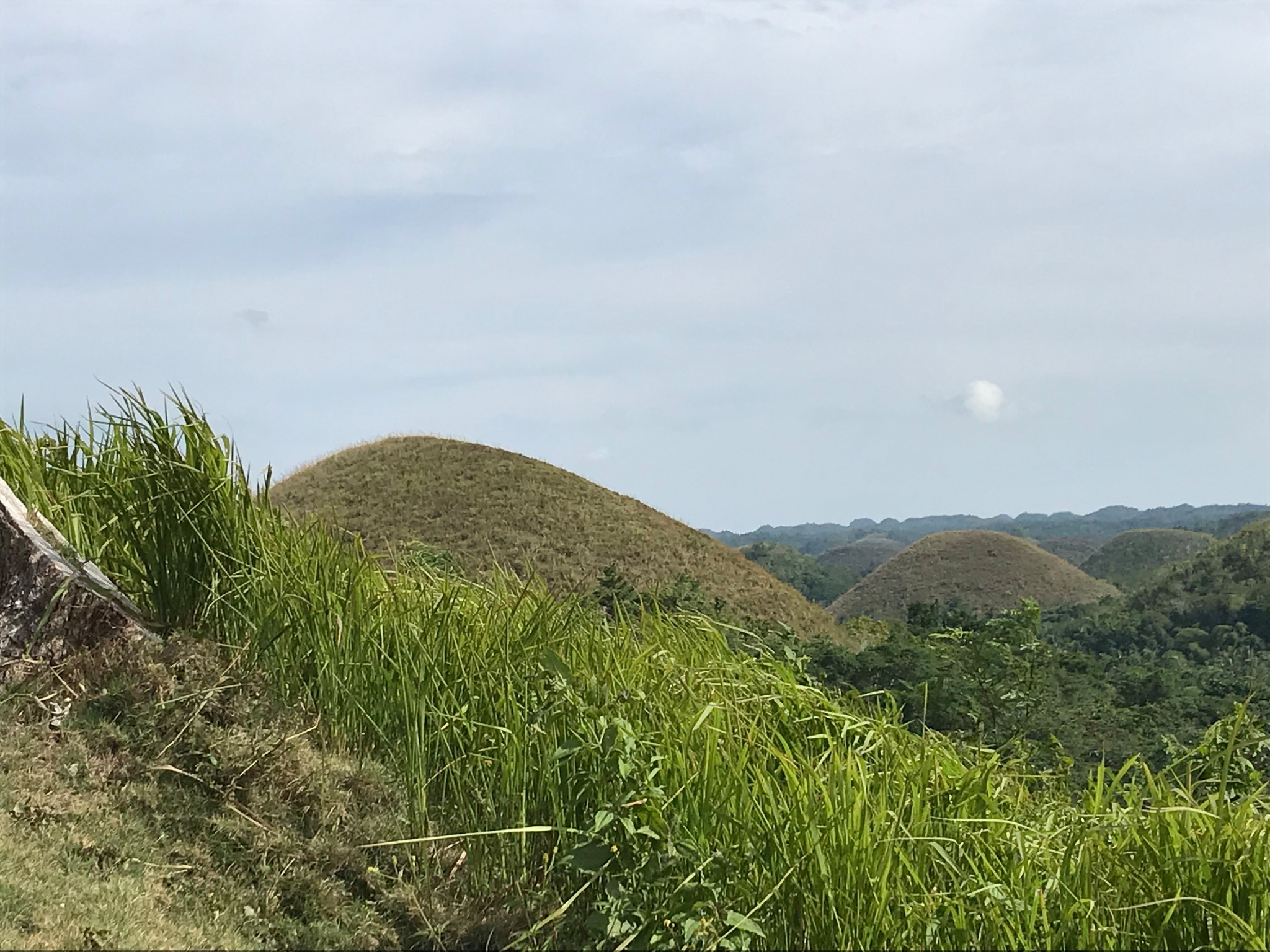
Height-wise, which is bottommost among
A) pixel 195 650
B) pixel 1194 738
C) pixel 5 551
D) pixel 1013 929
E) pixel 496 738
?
pixel 1194 738

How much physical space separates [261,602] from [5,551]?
1477 millimetres

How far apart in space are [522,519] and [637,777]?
82.4 ft

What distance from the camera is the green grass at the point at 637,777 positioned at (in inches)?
124

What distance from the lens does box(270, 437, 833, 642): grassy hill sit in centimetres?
2631

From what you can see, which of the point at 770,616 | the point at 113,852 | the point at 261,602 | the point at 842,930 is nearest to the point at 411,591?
the point at 261,602

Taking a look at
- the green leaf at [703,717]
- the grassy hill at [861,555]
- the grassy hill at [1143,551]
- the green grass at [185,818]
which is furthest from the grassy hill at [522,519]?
the grassy hill at [861,555]

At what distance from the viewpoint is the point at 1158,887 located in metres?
3.26

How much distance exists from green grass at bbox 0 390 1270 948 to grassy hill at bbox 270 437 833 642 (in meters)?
19.3

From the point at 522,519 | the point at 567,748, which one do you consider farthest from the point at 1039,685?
the point at 522,519

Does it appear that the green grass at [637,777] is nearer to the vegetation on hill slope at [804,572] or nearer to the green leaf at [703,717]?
the green leaf at [703,717]

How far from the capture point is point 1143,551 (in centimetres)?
7394

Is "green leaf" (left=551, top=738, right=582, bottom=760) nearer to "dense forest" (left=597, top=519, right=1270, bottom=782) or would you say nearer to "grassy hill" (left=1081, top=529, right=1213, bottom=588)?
"dense forest" (left=597, top=519, right=1270, bottom=782)

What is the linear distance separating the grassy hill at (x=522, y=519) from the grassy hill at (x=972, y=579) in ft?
69.2

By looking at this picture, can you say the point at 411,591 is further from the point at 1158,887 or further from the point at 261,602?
the point at 1158,887
